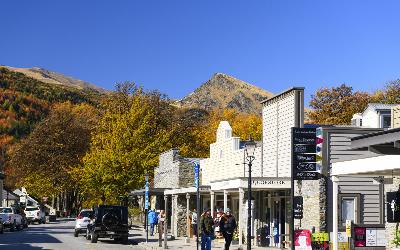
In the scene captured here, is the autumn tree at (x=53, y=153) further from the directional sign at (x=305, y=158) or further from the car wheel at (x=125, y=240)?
the directional sign at (x=305, y=158)

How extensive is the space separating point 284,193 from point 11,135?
139876mm

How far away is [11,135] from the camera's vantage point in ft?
548

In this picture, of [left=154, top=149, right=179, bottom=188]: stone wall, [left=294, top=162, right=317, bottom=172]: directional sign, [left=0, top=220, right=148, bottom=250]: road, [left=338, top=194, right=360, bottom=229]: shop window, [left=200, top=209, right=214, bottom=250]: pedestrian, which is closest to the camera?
[left=294, top=162, right=317, bottom=172]: directional sign

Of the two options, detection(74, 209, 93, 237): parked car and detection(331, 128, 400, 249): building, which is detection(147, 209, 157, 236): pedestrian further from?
detection(331, 128, 400, 249): building

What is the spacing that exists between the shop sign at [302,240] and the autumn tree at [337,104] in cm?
5212

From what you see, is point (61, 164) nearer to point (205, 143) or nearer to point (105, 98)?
point (105, 98)

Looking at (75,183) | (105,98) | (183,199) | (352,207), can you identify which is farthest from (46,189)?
(352,207)

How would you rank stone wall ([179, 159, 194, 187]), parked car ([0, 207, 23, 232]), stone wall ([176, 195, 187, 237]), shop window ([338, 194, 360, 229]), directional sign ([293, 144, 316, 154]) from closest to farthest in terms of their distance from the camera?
directional sign ([293, 144, 316, 154]), shop window ([338, 194, 360, 229]), stone wall ([176, 195, 187, 237]), stone wall ([179, 159, 194, 187]), parked car ([0, 207, 23, 232])

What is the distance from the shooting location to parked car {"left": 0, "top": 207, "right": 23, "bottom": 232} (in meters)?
56.2

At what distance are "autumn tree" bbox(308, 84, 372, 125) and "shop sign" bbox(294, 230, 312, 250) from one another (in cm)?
5212

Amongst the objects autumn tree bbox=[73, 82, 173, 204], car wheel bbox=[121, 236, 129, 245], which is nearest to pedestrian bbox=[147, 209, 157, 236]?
car wheel bbox=[121, 236, 129, 245]

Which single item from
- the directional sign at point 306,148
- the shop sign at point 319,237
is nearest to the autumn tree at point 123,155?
the directional sign at point 306,148

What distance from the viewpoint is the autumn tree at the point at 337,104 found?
78.5 m

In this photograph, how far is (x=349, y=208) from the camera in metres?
31.0
